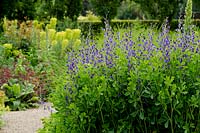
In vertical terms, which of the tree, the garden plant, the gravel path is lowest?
the gravel path

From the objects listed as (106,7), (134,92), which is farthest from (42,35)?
(134,92)

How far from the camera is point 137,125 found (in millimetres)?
3033

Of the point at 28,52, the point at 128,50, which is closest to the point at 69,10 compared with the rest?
the point at 28,52

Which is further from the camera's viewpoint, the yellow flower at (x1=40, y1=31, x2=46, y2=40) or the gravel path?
the yellow flower at (x1=40, y1=31, x2=46, y2=40)

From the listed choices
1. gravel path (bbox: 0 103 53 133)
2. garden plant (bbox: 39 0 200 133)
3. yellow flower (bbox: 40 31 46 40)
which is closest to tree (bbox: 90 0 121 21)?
yellow flower (bbox: 40 31 46 40)

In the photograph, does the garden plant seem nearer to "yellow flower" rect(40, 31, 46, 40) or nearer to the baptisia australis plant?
the baptisia australis plant

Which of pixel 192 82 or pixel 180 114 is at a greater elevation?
pixel 192 82

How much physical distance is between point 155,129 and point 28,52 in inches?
255

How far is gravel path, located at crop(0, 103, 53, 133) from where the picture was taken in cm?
489

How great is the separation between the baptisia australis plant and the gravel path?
1481 millimetres

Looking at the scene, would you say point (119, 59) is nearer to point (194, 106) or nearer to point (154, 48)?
point (154, 48)

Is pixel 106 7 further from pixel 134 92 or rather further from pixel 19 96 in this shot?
pixel 134 92

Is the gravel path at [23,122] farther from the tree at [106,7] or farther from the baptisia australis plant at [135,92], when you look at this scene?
the tree at [106,7]

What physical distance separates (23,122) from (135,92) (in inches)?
102
